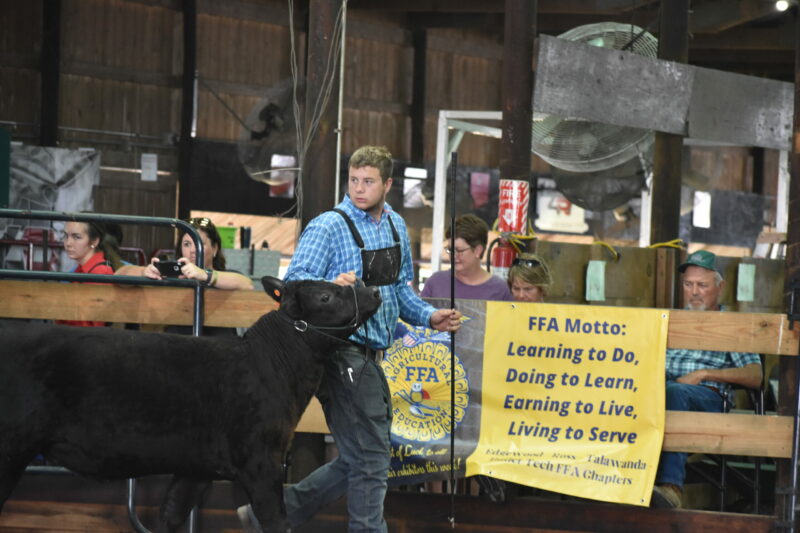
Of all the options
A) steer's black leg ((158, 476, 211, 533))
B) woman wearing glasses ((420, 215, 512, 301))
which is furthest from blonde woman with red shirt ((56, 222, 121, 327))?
woman wearing glasses ((420, 215, 512, 301))

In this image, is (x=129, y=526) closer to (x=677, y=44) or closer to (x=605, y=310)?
(x=605, y=310)

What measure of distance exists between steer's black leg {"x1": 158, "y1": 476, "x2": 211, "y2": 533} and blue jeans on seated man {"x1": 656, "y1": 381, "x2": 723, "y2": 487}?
7.42ft

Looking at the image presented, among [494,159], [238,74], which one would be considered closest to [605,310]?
[238,74]

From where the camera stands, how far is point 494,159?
1927 centimetres

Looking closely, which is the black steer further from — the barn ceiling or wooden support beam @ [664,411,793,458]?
the barn ceiling

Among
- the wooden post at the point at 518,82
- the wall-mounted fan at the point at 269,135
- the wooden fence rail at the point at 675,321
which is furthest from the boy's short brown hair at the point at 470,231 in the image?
the wall-mounted fan at the point at 269,135

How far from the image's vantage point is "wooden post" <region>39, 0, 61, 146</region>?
51.0 ft

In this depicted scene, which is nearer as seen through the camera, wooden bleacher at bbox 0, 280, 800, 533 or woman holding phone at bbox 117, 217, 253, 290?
woman holding phone at bbox 117, 217, 253, 290

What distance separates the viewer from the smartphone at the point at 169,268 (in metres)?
4.94

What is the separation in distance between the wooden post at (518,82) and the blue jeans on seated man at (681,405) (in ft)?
7.43

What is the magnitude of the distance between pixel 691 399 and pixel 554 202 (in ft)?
44.7

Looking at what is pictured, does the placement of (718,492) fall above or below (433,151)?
below

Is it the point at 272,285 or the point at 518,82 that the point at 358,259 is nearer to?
the point at 272,285

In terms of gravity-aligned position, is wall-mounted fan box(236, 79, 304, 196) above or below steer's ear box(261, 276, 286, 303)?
above
